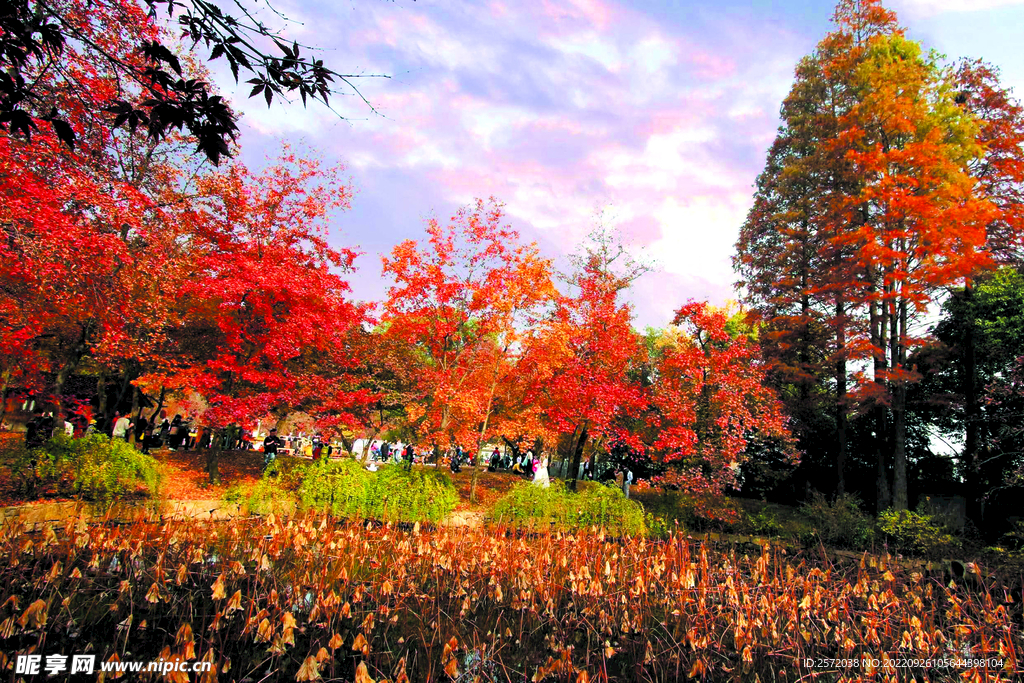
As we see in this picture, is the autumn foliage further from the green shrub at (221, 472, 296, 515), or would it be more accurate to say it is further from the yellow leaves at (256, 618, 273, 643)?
the green shrub at (221, 472, 296, 515)

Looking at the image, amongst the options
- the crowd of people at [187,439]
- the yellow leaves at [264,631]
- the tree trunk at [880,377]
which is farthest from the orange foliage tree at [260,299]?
the tree trunk at [880,377]

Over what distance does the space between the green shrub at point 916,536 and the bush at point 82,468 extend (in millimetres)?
15764

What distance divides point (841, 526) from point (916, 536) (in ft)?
4.59

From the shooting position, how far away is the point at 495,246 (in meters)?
15.1

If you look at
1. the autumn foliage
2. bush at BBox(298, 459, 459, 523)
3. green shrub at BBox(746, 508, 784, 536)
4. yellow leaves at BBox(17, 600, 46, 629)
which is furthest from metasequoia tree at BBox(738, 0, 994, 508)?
yellow leaves at BBox(17, 600, 46, 629)

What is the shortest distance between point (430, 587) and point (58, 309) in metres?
10.3

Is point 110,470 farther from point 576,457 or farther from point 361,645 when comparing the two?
point 576,457

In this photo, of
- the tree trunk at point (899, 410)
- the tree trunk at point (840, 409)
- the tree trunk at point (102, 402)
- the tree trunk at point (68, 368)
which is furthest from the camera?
the tree trunk at point (102, 402)

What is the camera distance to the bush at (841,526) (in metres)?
12.2

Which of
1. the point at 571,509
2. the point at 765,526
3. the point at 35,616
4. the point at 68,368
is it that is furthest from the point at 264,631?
the point at 68,368

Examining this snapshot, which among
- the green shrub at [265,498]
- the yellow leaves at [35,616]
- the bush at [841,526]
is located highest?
the bush at [841,526]

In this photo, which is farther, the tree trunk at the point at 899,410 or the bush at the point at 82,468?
the tree trunk at the point at 899,410

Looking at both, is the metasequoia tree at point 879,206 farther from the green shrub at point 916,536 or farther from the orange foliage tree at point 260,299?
the orange foliage tree at point 260,299

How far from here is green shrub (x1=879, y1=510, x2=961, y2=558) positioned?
1147 cm
